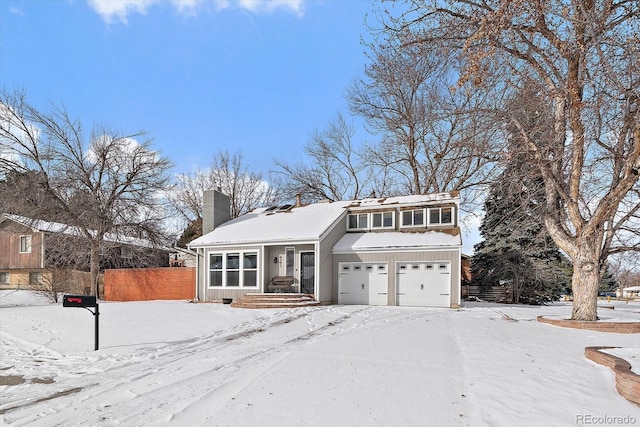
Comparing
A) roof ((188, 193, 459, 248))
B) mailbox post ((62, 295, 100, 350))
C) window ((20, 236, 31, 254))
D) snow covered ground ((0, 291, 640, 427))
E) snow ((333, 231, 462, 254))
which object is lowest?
snow covered ground ((0, 291, 640, 427))

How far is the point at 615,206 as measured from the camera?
34.1 ft

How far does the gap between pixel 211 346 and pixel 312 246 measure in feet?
30.2

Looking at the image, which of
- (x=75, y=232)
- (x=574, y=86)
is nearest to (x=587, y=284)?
(x=574, y=86)

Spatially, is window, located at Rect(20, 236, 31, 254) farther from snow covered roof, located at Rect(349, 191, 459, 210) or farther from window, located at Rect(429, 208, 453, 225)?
window, located at Rect(429, 208, 453, 225)

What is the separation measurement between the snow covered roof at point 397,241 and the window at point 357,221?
2.39 feet

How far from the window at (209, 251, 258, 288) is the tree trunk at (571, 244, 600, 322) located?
460 inches

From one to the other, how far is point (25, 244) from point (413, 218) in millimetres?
26426

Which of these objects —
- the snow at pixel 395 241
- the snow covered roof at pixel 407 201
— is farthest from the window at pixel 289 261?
the snow covered roof at pixel 407 201

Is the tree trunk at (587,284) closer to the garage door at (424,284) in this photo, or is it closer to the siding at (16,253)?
the garage door at (424,284)

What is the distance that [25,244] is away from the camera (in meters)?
27.8

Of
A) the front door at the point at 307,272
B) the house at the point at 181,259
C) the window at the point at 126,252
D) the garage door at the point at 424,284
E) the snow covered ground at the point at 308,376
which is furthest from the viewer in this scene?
the house at the point at 181,259

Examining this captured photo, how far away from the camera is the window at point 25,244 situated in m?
27.6

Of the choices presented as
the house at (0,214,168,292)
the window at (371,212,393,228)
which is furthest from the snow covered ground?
the house at (0,214,168,292)

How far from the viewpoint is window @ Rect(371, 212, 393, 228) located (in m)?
18.6
